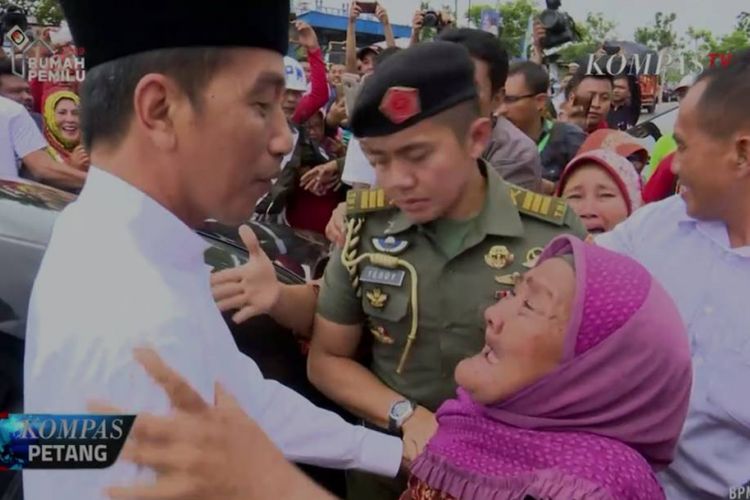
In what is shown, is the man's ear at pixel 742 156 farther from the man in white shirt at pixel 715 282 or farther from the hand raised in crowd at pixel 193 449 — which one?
the hand raised in crowd at pixel 193 449

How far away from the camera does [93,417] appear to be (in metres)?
1.03

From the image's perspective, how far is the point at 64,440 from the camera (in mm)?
1063

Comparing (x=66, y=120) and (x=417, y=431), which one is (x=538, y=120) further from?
(x=417, y=431)

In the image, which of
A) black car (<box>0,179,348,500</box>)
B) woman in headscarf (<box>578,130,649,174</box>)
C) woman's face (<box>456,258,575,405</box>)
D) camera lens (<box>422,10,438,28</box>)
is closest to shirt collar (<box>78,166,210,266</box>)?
black car (<box>0,179,348,500</box>)

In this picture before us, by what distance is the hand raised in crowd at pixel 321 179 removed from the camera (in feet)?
15.7

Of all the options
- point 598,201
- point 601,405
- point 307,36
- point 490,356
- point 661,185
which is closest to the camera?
point 601,405

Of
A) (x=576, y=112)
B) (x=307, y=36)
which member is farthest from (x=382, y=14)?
(x=576, y=112)

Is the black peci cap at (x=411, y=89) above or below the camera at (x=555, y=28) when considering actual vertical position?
above

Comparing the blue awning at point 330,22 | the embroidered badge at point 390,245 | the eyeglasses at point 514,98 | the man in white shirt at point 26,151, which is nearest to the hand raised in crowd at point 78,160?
the man in white shirt at point 26,151

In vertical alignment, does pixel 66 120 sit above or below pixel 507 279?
below

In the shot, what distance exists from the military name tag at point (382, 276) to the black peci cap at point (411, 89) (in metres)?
0.35

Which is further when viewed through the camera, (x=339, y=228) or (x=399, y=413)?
(x=339, y=228)

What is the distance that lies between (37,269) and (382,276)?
823mm

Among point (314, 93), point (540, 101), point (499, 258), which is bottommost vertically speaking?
point (314, 93)
